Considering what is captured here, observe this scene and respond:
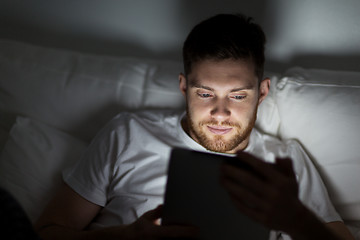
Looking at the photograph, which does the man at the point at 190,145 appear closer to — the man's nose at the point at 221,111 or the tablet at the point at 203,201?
the man's nose at the point at 221,111

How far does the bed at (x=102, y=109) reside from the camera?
1.16 meters

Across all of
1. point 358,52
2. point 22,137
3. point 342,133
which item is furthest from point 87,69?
point 358,52

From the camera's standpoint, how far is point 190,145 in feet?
3.93

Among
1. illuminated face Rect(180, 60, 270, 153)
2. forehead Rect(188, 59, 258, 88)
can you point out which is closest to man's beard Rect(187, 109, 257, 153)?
illuminated face Rect(180, 60, 270, 153)

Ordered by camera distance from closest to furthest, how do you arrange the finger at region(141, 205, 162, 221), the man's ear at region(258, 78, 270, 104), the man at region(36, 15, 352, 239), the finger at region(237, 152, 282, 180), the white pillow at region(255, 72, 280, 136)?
the finger at region(237, 152, 282, 180), the finger at region(141, 205, 162, 221), the man at region(36, 15, 352, 239), the man's ear at region(258, 78, 270, 104), the white pillow at region(255, 72, 280, 136)

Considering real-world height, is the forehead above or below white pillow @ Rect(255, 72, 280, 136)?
above

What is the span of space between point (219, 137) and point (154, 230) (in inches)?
15.9

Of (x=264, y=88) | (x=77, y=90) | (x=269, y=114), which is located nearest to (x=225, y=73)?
(x=264, y=88)

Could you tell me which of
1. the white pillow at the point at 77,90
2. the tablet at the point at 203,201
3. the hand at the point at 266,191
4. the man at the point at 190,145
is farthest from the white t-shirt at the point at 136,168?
the hand at the point at 266,191

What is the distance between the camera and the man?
3.56ft

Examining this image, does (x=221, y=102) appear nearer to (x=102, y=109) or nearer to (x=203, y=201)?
(x=203, y=201)

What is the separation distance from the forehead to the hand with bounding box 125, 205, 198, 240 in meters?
0.43

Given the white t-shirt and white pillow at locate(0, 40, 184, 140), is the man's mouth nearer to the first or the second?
the white t-shirt

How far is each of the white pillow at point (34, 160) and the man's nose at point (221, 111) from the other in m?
0.53
